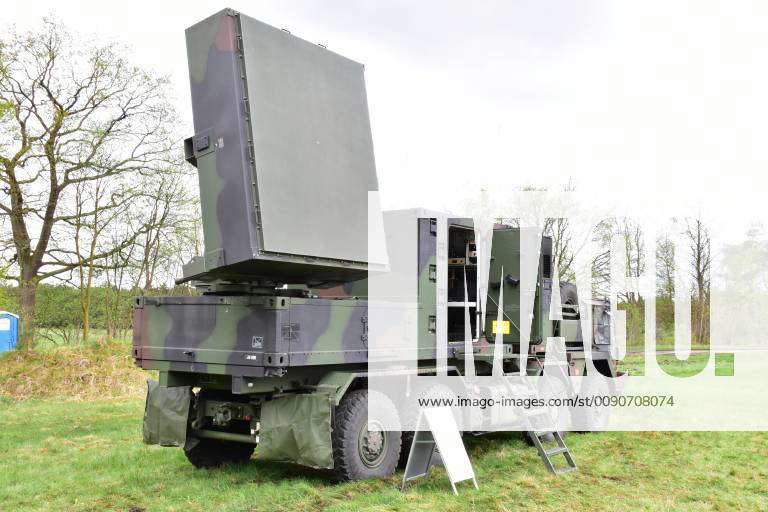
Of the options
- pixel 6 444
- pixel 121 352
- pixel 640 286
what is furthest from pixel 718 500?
pixel 640 286

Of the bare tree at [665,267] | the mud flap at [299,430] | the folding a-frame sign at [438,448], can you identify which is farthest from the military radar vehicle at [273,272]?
the bare tree at [665,267]

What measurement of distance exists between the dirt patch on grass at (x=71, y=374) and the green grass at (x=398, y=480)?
456 centimetres

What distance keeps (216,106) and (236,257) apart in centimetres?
147

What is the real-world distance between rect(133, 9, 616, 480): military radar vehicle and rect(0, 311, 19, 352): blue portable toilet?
11.6m

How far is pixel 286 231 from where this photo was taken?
696cm

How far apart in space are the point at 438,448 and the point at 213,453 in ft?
9.57

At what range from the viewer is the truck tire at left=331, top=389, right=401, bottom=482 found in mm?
7293

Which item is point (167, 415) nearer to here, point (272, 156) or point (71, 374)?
point (272, 156)

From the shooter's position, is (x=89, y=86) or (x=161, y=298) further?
(x=89, y=86)

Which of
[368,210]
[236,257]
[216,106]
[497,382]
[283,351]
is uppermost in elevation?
[216,106]

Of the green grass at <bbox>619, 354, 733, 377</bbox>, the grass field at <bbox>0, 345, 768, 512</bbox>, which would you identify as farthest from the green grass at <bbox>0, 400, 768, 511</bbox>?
A: the green grass at <bbox>619, 354, 733, 377</bbox>

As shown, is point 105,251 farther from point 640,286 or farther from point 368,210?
point 640,286

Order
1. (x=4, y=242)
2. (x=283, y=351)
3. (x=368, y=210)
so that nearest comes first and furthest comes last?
(x=283, y=351) → (x=368, y=210) → (x=4, y=242)

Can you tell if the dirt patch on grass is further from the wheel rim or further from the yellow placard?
the wheel rim
